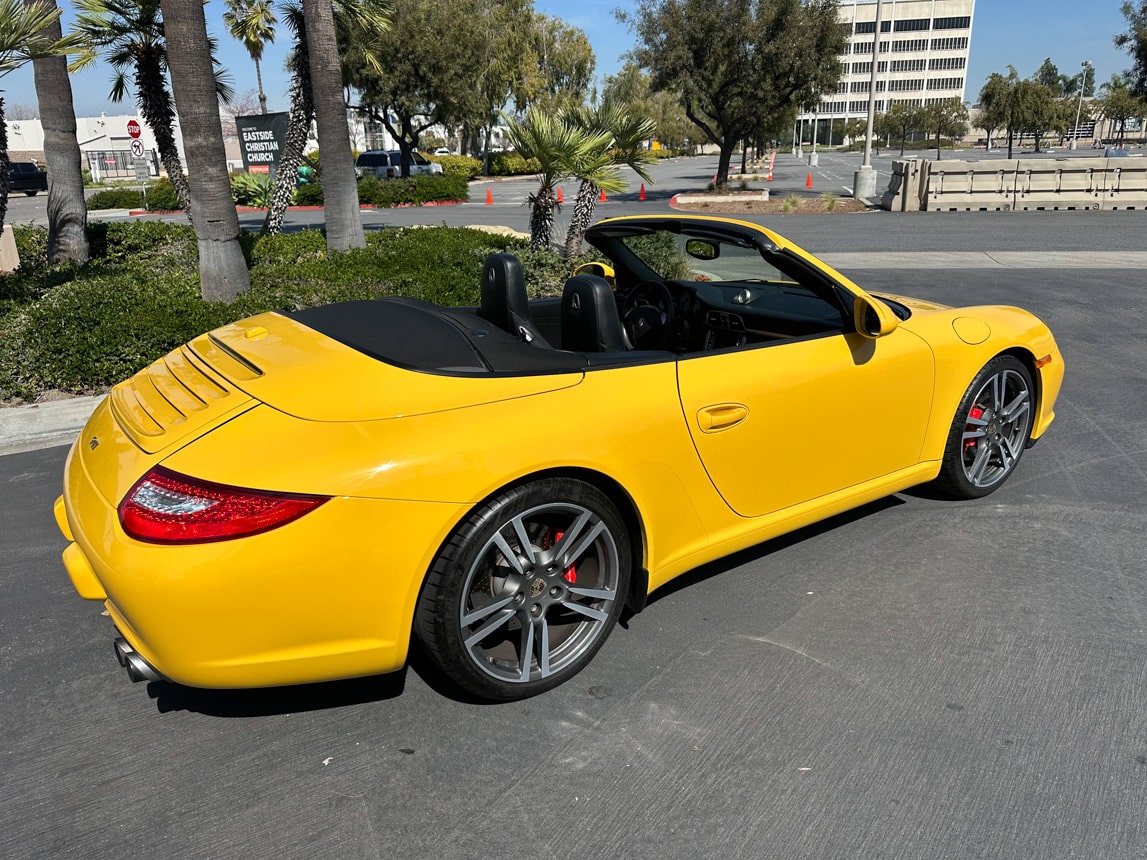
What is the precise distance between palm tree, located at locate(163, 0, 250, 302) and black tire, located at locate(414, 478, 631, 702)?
6564mm

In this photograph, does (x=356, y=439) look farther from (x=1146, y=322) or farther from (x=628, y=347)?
(x=1146, y=322)

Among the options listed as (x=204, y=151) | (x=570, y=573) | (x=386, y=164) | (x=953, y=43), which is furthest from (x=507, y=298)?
(x=953, y=43)

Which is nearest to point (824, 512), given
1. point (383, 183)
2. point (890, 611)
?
point (890, 611)

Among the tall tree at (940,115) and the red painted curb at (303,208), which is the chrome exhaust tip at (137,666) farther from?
the tall tree at (940,115)

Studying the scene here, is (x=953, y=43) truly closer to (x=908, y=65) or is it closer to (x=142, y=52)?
(x=908, y=65)

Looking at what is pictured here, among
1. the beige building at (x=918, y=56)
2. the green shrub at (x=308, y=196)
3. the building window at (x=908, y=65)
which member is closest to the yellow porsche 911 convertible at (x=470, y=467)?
the green shrub at (x=308, y=196)

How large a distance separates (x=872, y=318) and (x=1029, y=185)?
22836 millimetres

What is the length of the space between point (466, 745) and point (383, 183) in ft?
96.9

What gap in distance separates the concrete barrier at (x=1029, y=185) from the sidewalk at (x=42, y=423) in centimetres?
2176

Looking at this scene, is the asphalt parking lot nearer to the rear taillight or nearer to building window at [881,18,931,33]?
the rear taillight

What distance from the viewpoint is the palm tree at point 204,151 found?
783cm

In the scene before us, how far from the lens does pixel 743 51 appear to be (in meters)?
26.5

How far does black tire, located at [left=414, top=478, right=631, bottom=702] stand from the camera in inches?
99.5

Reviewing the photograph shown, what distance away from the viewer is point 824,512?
3592 millimetres
